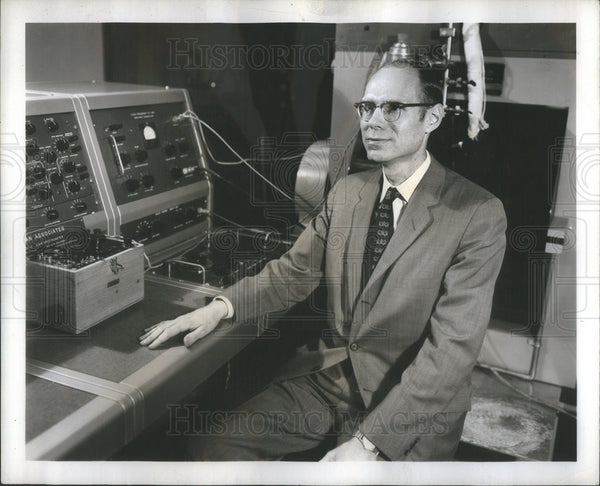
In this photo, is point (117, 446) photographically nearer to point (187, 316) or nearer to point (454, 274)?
point (187, 316)

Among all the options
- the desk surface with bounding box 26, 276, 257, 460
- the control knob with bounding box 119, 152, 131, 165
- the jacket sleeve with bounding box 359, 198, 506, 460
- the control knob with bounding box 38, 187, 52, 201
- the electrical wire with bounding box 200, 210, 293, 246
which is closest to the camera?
the desk surface with bounding box 26, 276, 257, 460

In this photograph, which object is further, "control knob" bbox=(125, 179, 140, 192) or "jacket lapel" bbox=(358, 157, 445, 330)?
"control knob" bbox=(125, 179, 140, 192)

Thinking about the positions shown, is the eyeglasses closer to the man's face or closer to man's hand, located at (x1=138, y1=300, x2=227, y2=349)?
the man's face

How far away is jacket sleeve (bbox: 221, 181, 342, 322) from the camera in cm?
140

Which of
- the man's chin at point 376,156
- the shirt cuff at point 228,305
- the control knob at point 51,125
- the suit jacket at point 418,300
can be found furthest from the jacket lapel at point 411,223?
the control knob at point 51,125

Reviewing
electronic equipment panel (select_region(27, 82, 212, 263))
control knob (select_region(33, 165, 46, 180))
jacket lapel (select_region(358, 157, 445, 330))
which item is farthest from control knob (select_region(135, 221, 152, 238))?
jacket lapel (select_region(358, 157, 445, 330))

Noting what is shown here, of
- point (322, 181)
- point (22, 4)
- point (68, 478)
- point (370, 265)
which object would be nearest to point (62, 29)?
point (22, 4)

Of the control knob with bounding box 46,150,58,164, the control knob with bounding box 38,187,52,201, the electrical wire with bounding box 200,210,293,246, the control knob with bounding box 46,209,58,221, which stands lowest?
the electrical wire with bounding box 200,210,293,246

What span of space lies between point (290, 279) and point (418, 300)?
328mm

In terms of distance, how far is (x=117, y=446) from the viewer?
1.09m

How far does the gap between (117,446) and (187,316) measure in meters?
0.33

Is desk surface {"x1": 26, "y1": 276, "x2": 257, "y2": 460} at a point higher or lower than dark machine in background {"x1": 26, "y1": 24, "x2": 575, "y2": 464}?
lower

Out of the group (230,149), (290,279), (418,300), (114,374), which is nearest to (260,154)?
A: (230,149)

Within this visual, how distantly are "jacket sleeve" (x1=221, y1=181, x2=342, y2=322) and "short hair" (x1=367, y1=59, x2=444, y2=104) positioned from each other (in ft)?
0.98
